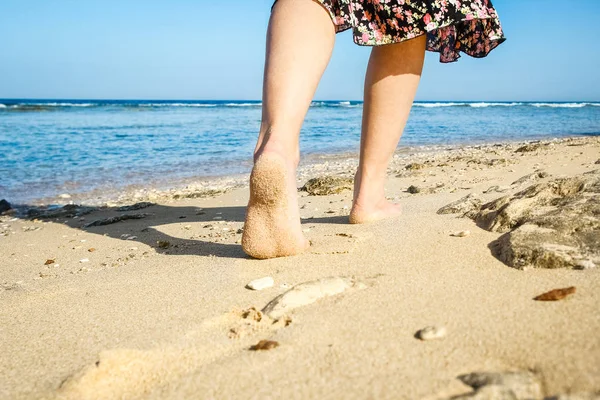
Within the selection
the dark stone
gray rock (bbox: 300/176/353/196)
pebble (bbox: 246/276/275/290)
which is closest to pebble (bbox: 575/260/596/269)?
pebble (bbox: 246/276/275/290)

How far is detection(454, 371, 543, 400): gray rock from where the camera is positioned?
69 centimetres

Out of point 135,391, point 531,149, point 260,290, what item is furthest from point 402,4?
point 531,149

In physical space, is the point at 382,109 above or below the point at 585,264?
above

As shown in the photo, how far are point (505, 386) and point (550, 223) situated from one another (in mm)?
787

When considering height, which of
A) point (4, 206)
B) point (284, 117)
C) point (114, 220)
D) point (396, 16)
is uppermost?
point (396, 16)

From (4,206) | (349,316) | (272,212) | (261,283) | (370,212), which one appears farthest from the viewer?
(4,206)

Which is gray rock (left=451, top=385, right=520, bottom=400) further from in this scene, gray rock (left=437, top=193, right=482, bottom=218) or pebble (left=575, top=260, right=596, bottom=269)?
gray rock (left=437, top=193, right=482, bottom=218)

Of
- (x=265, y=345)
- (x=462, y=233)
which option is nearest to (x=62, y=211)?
(x=462, y=233)

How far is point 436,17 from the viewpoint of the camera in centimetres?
167

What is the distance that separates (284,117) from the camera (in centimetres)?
147

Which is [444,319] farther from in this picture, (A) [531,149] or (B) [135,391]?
(A) [531,149]

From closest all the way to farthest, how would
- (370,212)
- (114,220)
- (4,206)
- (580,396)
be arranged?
(580,396), (370,212), (114,220), (4,206)

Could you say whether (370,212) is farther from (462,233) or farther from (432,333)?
(432,333)

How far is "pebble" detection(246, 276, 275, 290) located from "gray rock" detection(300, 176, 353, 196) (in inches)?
87.3
